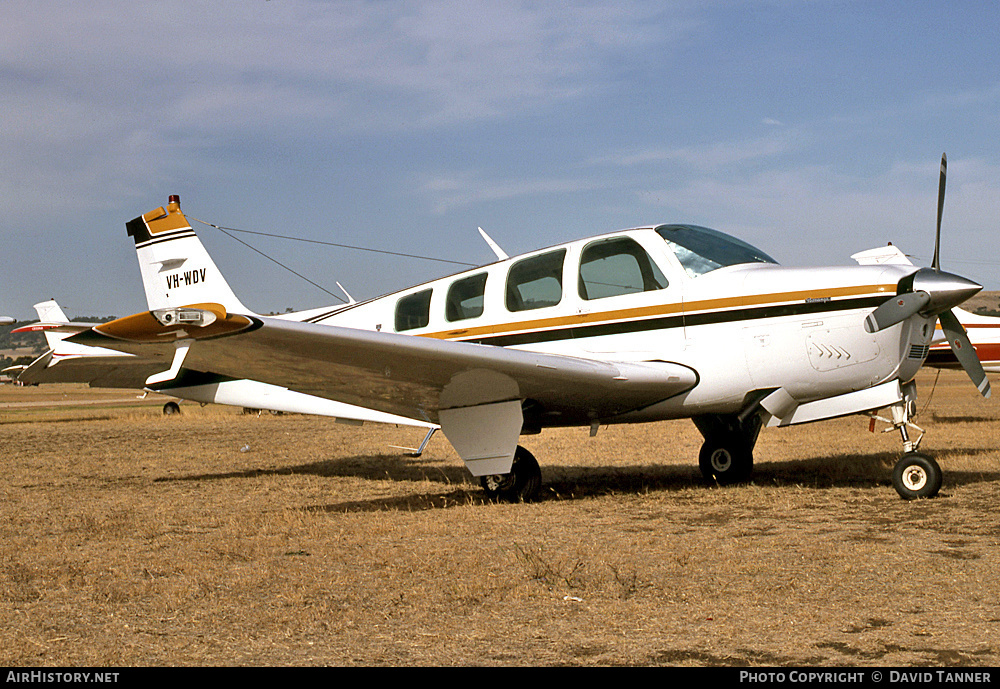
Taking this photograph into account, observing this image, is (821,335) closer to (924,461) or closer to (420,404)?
(924,461)

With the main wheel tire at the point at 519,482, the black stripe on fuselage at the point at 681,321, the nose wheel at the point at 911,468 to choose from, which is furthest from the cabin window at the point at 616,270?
the nose wheel at the point at 911,468

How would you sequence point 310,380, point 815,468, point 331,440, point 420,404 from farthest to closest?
point 331,440, point 815,468, point 420,404, point 310,380

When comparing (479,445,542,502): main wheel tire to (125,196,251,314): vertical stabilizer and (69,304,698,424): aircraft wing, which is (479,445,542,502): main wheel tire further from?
(125,196,251,314): vertical stabilizer

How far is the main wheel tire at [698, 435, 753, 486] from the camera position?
8742 millimetres

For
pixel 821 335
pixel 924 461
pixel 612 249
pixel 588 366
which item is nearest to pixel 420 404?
pixel 588 366

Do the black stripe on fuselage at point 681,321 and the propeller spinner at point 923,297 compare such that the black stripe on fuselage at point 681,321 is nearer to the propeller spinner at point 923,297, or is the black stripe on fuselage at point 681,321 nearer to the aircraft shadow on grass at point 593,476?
the propeller spinner at point 923,297

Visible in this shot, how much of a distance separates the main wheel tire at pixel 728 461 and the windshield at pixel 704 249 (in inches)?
80.1

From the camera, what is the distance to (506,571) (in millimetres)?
4789

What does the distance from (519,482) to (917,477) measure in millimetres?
3479

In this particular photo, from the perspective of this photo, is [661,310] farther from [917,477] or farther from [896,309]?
[917,477]

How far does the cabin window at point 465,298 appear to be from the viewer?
8.77 m

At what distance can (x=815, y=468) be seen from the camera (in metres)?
9.78

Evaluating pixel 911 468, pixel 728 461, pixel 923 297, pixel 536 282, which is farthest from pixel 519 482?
pixel 923 297

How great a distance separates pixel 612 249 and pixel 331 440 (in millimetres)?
10032
